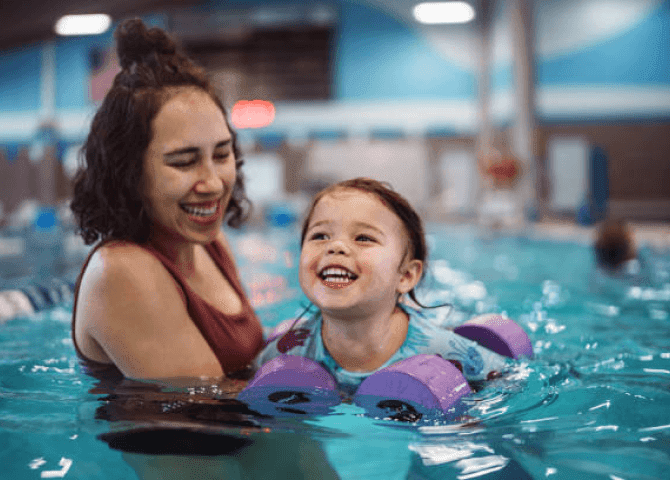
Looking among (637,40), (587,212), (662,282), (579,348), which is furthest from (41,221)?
(637,40)

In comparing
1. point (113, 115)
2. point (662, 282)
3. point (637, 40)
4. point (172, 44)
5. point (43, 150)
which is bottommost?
point (662, 282)

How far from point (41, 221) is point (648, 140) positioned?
1283cm

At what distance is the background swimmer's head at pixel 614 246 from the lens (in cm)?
539

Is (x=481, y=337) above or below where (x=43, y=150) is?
below

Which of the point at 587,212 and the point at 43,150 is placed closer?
the point at 587,212

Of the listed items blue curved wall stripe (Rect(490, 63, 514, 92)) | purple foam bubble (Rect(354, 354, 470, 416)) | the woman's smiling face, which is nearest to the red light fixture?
blue curved wall stripe (Rect(490, 63, 514, 92))

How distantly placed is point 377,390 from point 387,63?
15206 millimetres

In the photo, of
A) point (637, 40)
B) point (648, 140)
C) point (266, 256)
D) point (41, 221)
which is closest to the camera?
point (266, 256)

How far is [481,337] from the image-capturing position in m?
2.21

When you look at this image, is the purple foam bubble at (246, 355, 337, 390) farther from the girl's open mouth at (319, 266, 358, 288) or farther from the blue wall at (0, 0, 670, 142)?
the blue wall at (0, 0, 670, 142)

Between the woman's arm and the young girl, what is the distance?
268 mm

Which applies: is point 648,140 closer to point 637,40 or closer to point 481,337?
point 637,40

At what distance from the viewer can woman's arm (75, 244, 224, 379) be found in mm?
1824

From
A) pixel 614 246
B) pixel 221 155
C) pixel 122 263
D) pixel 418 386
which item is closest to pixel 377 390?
pixel 418 386
